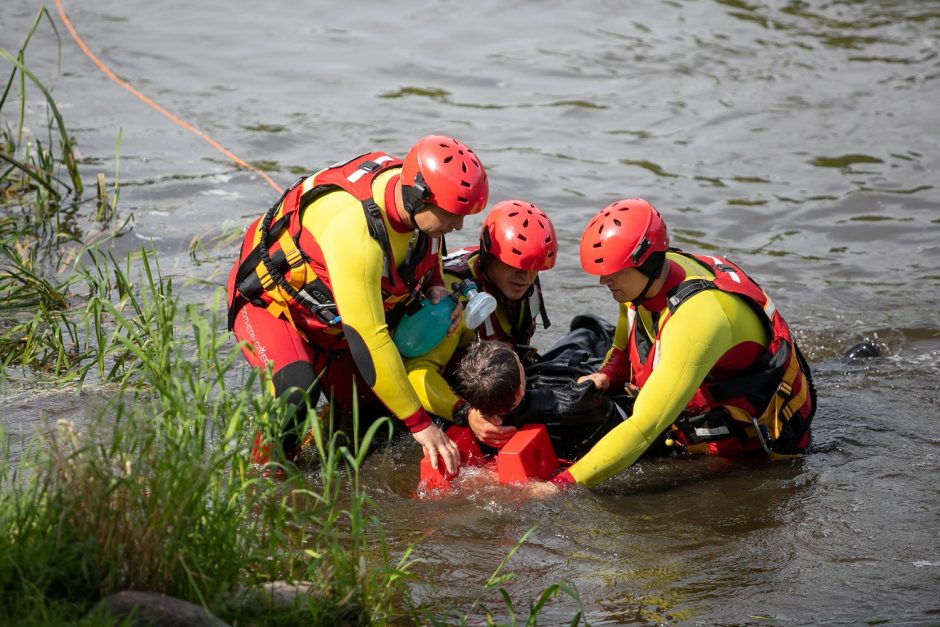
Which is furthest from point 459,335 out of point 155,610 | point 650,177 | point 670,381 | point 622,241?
point 650,177

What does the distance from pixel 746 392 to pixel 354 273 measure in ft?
6.52

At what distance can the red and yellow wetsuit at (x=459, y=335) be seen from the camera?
5.23m

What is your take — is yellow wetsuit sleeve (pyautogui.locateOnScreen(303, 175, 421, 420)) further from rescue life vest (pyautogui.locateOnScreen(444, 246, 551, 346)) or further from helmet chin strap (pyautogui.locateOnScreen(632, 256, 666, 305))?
helmet chin strap (pyautogui.locateOnScreen(632, 256, 666, 305))

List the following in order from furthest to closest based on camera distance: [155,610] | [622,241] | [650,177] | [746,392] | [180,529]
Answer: [650,177] → [746,392] → [622,241] → [180,529] → [155,610]

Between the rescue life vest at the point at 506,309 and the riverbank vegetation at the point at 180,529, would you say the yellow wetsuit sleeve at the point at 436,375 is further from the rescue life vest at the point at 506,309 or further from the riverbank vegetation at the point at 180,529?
the riverbank vegetation at the point at 180,529

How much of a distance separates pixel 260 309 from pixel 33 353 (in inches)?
62.9

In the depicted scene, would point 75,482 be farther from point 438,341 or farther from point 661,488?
point 661,488

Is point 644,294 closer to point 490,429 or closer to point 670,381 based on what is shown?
point 670,381

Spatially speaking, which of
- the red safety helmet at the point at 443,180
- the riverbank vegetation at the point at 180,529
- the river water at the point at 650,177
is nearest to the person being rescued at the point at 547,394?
the river water at the point at 650,177

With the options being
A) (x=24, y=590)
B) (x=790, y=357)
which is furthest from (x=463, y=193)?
(x=24, y=590)

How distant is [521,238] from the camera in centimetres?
536

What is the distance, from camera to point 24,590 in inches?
127

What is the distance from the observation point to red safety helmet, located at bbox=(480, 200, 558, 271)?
211 inches

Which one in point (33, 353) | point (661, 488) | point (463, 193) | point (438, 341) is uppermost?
point (463, 193)
